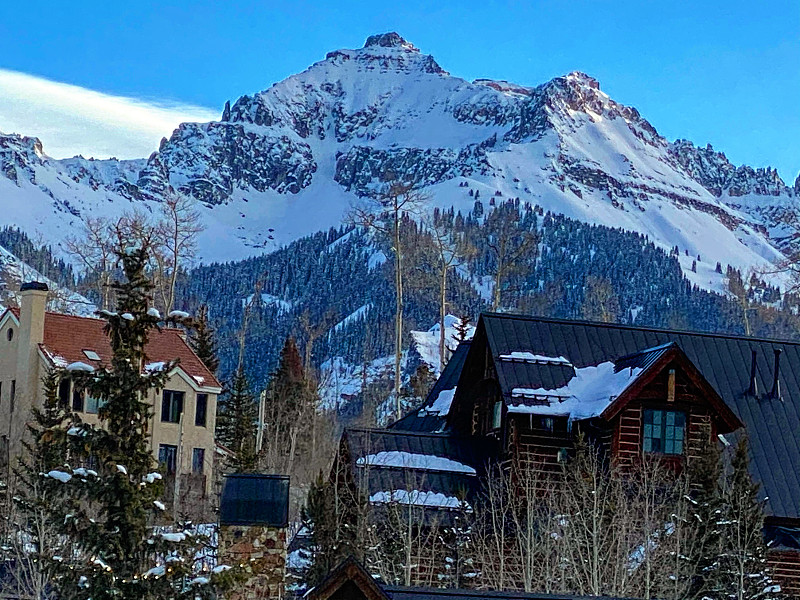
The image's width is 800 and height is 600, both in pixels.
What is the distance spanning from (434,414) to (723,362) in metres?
9.32

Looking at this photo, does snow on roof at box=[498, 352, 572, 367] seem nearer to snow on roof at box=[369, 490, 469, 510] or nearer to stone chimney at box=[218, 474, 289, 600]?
snow on roof at box=[369, 490, 469, 510]

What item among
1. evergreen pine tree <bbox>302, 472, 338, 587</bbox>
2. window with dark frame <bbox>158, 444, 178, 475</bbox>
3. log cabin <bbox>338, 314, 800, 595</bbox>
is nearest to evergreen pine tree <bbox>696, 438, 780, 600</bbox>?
log cabin <bbox>338, 314, 800, 595</bbox>

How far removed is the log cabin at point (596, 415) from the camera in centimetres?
3806

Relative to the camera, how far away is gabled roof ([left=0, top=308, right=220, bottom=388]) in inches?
2240

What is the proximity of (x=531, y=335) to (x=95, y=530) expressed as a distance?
2229cm

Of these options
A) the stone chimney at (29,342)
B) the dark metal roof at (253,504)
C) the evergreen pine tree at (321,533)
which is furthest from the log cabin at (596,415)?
the stone chimney at (29,342)

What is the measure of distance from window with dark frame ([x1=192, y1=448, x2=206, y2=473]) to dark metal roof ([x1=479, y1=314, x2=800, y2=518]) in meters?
21.0

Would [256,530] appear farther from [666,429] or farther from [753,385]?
[753,385]

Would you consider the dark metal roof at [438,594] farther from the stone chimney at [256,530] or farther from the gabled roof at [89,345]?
the gabled roof at [89,345]

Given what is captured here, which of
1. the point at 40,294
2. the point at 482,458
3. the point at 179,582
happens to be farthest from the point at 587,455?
the point at 40,294

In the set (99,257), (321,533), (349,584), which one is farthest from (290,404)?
(349,584)

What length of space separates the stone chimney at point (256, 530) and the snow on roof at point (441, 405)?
62.0 feet

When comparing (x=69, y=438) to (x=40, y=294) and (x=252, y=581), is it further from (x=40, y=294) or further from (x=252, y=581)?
(x=40, y=294)

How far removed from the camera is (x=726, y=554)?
30938 millimetres
